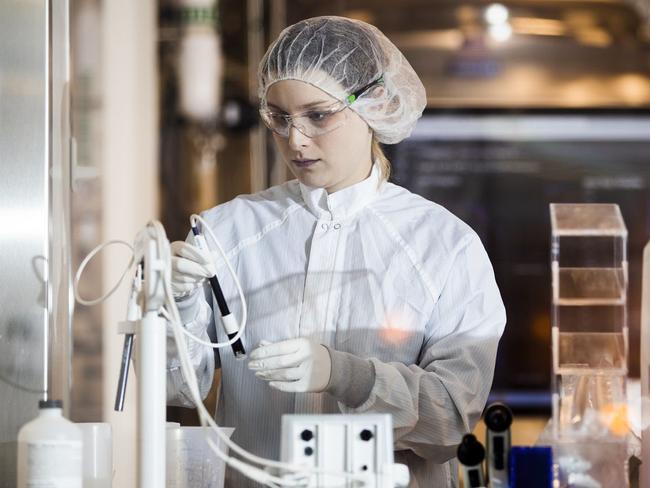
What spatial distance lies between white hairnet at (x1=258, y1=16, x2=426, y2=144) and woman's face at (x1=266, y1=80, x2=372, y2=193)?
0.05 ft

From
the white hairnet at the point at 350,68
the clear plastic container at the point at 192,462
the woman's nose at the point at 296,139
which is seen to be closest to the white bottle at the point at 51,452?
the clear plastic container at the point at 192,462

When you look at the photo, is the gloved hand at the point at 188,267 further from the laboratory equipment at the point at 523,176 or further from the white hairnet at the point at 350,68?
the laboratory equipment at the point at 523,176

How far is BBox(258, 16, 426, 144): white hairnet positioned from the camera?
1785 millimetres

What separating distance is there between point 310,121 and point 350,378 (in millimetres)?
469

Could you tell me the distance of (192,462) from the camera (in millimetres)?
1531

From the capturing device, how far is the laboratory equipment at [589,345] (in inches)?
61.9

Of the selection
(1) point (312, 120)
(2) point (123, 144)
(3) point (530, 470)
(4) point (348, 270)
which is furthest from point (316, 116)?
(2) point (123, 144)

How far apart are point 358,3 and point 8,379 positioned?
2.96 m

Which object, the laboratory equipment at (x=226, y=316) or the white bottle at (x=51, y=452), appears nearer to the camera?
the white bottle at (x=51, y=452)

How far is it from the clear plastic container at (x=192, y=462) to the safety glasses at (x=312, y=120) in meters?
0.55

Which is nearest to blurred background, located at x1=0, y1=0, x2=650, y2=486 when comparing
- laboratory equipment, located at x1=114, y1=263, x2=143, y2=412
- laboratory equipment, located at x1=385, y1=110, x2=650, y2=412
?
laboratory equipment, located at x1=385, y1=110, x2=650, y2=412

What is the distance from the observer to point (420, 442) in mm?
1663

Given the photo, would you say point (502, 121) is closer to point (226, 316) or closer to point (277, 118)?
point (277, 118)

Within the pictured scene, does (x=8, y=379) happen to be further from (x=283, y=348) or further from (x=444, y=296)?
(x=444, y=296)
